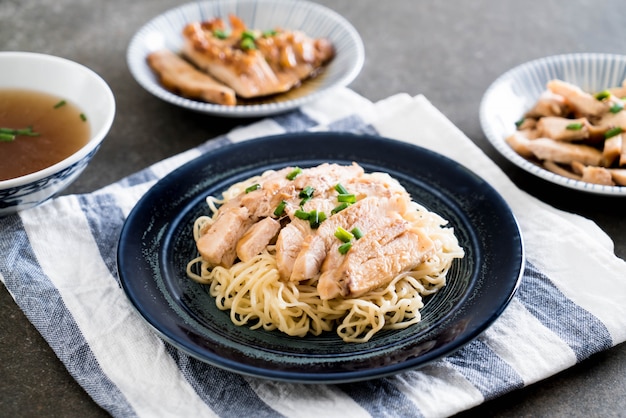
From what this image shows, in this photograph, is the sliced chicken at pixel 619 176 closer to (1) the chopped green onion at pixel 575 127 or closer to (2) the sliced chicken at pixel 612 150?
(2) the sliced chicken at pixel 612 150

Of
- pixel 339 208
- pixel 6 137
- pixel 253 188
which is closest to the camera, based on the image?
pixel 339 208

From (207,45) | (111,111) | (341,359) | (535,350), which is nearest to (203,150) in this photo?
(111,111)

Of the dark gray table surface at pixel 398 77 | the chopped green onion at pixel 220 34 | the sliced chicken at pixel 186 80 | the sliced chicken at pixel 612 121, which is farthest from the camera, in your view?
the chopped green onion at pixel 220 34

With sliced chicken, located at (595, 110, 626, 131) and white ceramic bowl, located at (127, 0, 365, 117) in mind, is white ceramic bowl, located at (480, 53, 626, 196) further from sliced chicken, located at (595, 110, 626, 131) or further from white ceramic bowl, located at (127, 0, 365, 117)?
white ceramic bowl, located at (127, 0, 365, 117)

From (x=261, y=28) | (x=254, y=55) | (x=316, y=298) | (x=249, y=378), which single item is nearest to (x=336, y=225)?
(x=316, y=298)

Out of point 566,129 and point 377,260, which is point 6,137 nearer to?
point 377,260

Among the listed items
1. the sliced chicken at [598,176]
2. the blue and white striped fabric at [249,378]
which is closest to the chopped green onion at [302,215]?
the blue and white striped fabric at [249,378]

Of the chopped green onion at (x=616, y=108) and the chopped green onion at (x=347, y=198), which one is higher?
the chopped green onion at (x=616, y=108)
